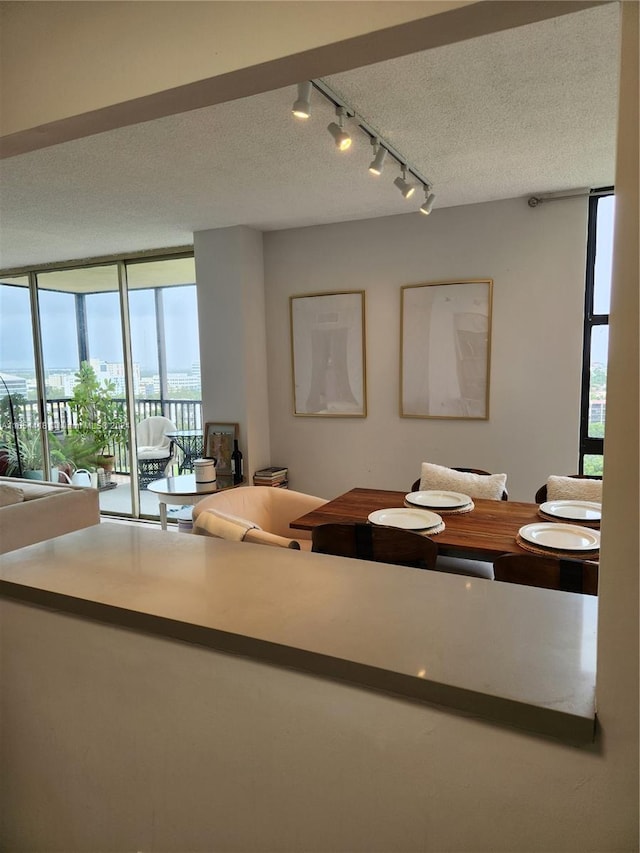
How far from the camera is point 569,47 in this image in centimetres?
183

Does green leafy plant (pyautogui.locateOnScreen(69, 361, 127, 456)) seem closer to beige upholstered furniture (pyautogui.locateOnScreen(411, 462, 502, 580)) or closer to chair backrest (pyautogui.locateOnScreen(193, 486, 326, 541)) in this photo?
chair backrest (pyautogui.locateOnScreen(193, 486, 326, 541))

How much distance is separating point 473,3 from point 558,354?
3158 millimetres

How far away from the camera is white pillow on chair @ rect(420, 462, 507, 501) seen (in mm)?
3000

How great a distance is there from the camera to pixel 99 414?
18.3 ft

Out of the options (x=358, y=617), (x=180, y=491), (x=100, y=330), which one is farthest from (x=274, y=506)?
(x=100, y=330)

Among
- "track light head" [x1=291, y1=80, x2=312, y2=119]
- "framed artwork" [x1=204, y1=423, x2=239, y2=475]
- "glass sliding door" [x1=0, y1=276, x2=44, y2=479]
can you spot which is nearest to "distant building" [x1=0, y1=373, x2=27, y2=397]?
"glass sliding door" [x1=0, y1=276, x2=44, y2=479]

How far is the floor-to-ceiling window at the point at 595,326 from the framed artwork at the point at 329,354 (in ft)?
5.10

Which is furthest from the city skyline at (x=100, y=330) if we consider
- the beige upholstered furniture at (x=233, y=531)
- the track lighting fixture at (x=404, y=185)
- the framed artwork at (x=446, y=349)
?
the beige upholstered furniture at (x=233, y=531)

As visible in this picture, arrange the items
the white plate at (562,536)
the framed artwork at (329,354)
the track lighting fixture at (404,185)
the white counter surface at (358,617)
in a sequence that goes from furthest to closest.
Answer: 1. the framed artwork at (329,354)
2. the track lighting fixture at (404,185)
3. the white plate at (562,536)
4. the white counter surface at (358,617)

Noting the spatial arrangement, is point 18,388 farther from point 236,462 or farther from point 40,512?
point 40,512

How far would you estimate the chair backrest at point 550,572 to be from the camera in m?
1.75

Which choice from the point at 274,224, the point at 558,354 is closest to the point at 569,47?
the point at 558,354

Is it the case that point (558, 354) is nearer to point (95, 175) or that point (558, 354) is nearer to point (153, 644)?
point (95, 175)

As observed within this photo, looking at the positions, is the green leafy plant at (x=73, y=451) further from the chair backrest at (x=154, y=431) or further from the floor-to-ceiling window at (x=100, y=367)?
the chair backrest at (x=154, y=431)
